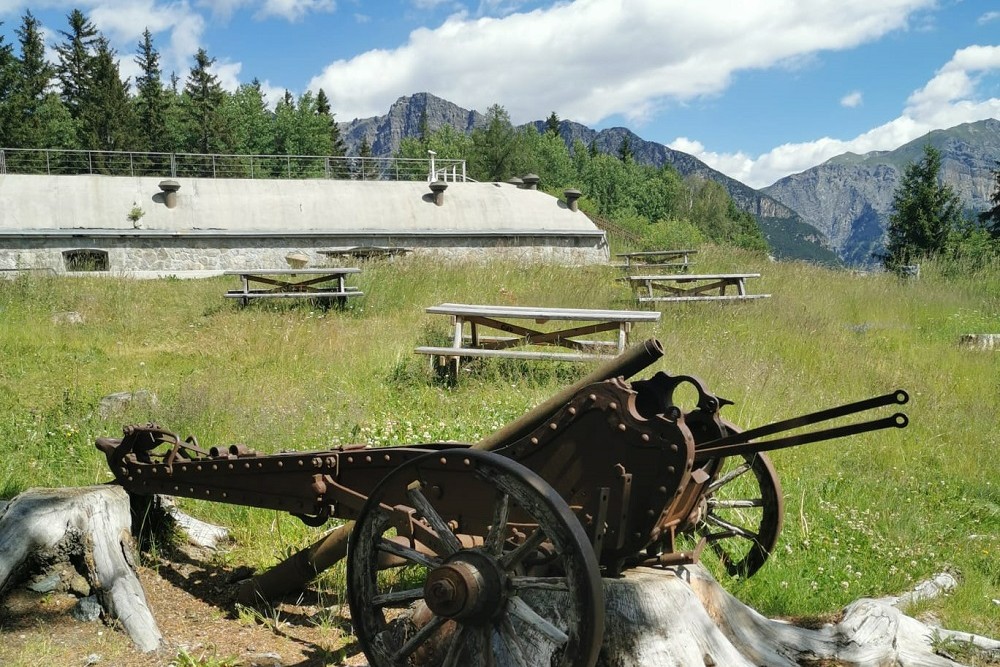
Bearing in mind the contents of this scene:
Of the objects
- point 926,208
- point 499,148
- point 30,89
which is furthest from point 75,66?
point 926,208

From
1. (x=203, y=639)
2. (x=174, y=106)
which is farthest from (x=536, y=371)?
(x=174, y=106)

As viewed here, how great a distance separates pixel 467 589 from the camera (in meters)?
2.55

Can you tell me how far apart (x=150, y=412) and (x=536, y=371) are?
3789 mm

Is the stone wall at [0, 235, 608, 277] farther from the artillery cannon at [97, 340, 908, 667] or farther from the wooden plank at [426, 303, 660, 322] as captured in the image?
the artillery cannon at [97, 340, 908, 667]

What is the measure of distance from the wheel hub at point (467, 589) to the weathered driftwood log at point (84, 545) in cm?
172

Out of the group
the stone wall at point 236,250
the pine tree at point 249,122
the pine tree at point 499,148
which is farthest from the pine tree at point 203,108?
the stone wall at point 236,250

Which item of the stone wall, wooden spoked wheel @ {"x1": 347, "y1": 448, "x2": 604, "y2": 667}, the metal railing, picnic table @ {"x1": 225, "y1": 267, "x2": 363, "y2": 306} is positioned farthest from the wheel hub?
the metal railing

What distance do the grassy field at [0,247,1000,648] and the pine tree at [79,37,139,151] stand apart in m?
39.3

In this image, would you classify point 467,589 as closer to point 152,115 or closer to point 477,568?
point 477,568

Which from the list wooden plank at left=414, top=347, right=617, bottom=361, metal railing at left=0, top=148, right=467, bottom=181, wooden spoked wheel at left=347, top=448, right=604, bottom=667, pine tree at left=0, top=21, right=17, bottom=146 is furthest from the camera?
pine tree at left=0, top=21, right=17, bottom=146

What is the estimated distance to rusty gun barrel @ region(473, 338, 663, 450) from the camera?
293 cm

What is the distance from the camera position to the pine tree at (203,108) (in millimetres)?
55938

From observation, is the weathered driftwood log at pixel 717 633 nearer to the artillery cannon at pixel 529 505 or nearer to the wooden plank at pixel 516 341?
the artillery cannon at pixel 529 505

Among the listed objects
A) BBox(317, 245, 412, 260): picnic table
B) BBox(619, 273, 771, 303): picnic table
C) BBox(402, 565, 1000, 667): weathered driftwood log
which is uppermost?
BBox(317, 245, 412, 260): picnic table
